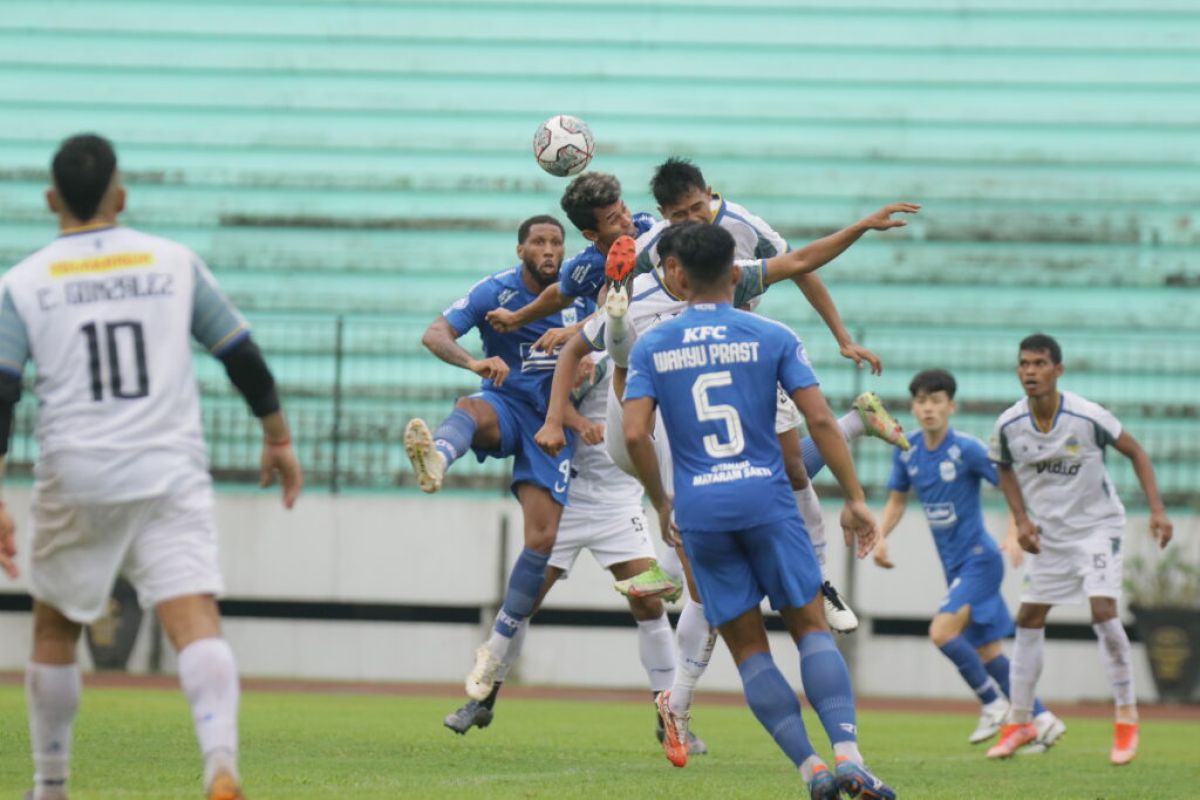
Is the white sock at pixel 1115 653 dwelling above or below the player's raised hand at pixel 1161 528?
below

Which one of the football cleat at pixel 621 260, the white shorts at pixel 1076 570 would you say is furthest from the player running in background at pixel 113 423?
the white shorts at pixel 1076 570

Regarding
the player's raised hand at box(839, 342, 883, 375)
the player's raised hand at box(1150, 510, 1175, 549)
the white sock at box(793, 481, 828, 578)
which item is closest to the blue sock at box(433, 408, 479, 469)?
the white sock at box(793, 481, 828, 578)

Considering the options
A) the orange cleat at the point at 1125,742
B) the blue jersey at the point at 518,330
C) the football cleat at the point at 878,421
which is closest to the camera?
the football cleat at the point at 878,421

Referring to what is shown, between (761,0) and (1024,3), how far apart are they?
2.78 meters

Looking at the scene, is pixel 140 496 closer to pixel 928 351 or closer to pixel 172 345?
pixel 172 345

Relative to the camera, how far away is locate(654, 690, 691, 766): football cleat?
876cm

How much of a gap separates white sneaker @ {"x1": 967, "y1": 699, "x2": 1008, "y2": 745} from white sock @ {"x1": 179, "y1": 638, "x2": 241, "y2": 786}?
7576 millimetres

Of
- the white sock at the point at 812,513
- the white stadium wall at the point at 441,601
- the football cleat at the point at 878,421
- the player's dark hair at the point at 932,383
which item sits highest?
the football cleat at the point at 878,421

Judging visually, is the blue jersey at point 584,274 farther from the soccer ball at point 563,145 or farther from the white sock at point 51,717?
the white sock at point 51,717

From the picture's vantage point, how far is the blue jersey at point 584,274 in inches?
367

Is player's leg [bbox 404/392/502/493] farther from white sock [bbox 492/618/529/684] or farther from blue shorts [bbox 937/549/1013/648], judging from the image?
blue shorts [bbox 937/549/1013/648]

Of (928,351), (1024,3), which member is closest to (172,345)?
(928,351)

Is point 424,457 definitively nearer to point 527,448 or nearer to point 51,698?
point 527,448

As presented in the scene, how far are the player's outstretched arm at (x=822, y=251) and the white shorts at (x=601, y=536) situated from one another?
2766 mm
